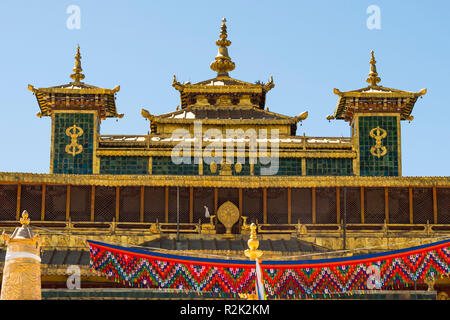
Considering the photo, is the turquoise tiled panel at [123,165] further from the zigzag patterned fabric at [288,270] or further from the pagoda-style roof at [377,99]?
the zigzag patterned fabric at [288,270]

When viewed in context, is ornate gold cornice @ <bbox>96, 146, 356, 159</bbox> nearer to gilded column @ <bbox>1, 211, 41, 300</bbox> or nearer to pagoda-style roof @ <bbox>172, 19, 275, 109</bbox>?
pagoda-style roof @ <bbox>172, 19, 275, 109</bbox>

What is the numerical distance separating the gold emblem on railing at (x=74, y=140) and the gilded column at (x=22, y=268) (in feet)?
75.7

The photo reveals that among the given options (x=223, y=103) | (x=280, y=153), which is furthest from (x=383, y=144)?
(x=223, y=103)

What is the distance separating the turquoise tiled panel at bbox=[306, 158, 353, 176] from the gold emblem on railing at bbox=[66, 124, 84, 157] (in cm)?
1146

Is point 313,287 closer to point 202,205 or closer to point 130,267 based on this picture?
point 130,267

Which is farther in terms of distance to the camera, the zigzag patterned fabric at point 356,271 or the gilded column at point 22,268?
the zigzag patterned fabric at point 356,271

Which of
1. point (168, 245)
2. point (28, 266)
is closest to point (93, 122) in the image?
point (168, 245)

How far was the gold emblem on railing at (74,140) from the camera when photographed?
4172 cm

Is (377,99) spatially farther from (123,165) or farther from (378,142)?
(123,165)

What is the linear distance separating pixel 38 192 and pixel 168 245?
6.63m

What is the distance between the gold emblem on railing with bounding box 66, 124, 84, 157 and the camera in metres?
41.7

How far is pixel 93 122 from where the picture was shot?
4222 centimetres

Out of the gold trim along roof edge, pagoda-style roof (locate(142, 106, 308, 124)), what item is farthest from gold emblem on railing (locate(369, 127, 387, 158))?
the gold trim along roof edge

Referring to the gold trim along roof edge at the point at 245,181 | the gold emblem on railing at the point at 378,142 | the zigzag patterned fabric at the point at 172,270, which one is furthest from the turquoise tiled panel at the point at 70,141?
the zigzag patterned fabric at the point at 172,270
